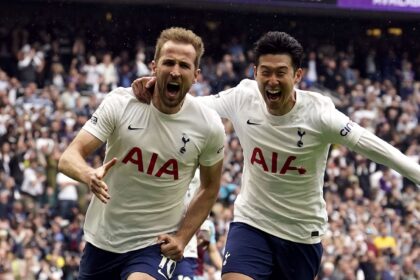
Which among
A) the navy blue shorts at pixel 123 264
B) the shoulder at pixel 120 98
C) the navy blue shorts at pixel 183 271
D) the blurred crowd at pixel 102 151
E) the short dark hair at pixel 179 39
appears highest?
the short dark hair at pixel 179 39

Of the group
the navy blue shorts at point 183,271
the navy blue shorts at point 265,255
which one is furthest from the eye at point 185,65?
the navy blue shorts at point 265,255

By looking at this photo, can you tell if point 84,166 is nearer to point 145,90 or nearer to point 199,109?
point 145,90

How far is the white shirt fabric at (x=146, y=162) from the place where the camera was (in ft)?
23.1

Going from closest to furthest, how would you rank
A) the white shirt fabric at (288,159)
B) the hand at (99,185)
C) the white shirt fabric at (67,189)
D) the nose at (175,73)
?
the hand at (99,185) → the nose at (175,73) → the white shirt fabric at (288,159) → the white shirt fabric at (67,189)

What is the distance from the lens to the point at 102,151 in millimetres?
19453

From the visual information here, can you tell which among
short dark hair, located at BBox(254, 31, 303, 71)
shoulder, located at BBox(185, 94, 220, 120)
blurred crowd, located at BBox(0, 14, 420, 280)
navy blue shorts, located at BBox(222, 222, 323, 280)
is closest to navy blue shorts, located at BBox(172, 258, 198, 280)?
navy blue shorts, located at BBox(222, 222, 323, 280)

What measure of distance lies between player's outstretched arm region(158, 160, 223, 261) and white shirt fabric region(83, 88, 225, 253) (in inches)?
2.3

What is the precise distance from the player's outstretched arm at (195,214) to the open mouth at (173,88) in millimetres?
557

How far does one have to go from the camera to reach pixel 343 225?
19156mm

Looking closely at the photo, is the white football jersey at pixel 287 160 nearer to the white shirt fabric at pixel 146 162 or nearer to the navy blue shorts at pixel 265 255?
the navy blue shorts at pixel 265 255

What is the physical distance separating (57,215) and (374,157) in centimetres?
1065

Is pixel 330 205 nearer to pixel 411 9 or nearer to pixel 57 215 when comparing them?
pixel 57 215

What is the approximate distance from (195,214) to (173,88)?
0.82 metres

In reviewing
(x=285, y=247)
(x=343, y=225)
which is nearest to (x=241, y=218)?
(x=285, y=247)
